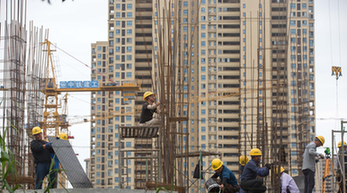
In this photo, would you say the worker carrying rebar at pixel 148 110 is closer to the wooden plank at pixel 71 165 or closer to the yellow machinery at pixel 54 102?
the wooden plank at pixel 71 165

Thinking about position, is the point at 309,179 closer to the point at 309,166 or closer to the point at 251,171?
the point at 309,166

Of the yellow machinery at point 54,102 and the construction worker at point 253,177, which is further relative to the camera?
the yellow machinery at point 54,102

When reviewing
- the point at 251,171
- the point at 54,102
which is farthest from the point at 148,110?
the point at 54,102

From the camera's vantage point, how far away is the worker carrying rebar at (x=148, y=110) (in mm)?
7387

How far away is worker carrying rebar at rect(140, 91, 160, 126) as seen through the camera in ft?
→ 24.2

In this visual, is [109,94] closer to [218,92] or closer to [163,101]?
[218,92]

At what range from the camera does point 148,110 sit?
24.7 ft

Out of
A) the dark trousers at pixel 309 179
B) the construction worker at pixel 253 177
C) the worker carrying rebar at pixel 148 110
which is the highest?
the worker carrying rebar at pixel 148 110

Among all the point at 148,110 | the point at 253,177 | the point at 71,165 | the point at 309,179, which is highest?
the point at 148,110

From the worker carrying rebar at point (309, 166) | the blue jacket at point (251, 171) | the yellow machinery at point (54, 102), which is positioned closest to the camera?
the blue jacket at point (251, 171)

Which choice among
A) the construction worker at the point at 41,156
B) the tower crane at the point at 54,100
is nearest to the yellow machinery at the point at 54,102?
the tower crane at the point at 54,100

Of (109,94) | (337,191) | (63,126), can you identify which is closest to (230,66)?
(109,94)

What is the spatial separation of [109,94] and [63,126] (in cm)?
2634

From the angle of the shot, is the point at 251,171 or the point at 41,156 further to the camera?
the point at 41,156
